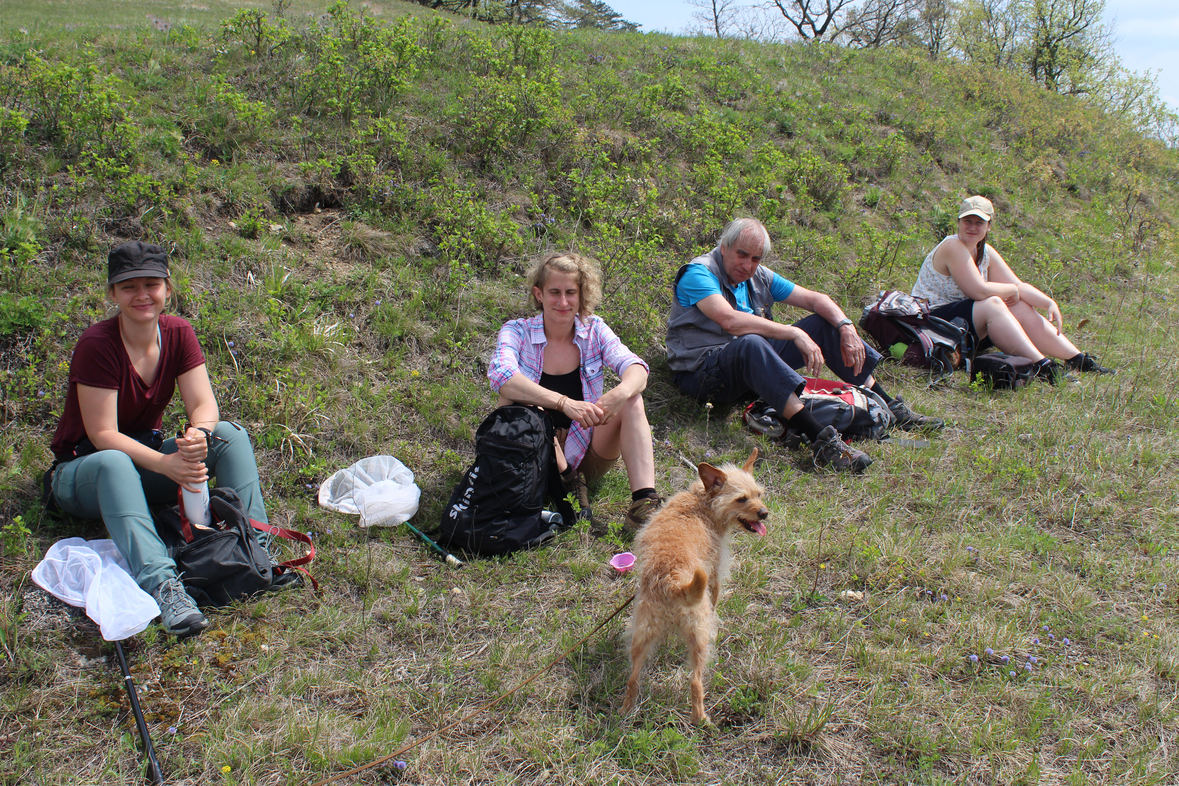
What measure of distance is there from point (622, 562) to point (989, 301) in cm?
459

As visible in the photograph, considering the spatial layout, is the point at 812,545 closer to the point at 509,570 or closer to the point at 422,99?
the point at 509,570

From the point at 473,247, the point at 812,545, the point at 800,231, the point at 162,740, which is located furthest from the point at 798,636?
the point at 800,231

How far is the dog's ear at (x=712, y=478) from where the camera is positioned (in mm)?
2928

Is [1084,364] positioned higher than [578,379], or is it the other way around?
[1084,364]

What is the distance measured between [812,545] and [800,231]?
214 inches

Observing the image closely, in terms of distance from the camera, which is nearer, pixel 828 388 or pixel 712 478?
pixel 712 478

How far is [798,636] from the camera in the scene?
3105mm

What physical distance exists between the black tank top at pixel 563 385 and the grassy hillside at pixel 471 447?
0.58m

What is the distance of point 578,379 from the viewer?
4.15 meters

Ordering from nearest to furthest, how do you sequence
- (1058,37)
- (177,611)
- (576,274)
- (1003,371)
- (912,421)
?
(177,611) → (576,274) → (912,421) → (1003,371) → (1058,37)

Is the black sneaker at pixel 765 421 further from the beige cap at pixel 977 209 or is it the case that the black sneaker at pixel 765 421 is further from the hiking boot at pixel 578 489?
the beige cap at pixel 977 209

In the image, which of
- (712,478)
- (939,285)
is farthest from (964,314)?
(712,478)

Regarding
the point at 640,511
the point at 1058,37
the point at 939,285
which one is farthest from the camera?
the point at 1058,37

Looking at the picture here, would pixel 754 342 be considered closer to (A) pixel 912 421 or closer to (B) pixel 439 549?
(A) pixel 912 421
